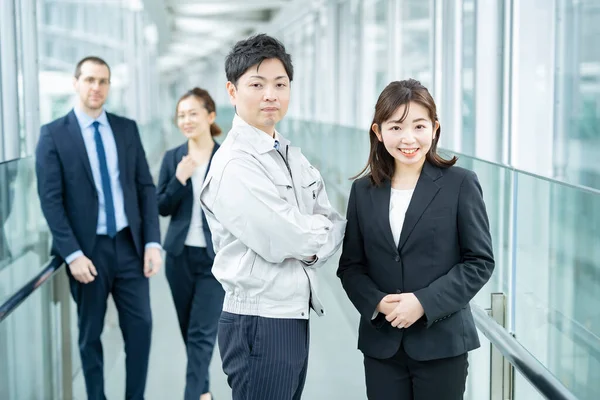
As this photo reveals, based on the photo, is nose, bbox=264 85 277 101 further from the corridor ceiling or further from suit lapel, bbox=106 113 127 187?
the corridor ceiling

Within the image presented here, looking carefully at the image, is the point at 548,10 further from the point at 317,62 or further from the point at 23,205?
the point at 317,62

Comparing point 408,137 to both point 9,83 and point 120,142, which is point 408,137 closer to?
point 120,142

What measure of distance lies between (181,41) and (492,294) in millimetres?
35161

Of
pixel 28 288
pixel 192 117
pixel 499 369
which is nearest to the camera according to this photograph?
pixel 499 369

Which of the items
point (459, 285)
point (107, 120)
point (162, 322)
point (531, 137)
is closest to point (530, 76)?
point (531, 137)

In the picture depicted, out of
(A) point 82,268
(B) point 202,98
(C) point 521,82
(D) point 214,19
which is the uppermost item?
(D) point 214,19

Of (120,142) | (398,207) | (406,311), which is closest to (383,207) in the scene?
(398,207)

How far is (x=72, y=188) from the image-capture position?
12.2 feet

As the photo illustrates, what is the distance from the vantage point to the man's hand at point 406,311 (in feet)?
7.46

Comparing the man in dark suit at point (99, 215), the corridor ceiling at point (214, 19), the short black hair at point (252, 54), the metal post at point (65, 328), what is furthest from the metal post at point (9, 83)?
the corridor ceiling at point (214, 19)

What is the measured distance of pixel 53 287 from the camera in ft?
13.9

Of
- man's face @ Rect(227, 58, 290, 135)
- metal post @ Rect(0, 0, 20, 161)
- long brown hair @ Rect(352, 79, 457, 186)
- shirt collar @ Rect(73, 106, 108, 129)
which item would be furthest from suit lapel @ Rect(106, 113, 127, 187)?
long brown hair @ Rect(352, 79, 457, 186)

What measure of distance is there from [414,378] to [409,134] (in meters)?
0.70

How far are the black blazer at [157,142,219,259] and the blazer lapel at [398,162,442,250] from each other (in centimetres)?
187
